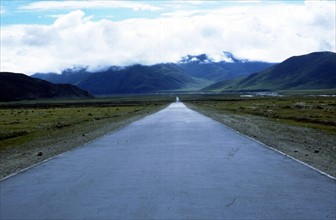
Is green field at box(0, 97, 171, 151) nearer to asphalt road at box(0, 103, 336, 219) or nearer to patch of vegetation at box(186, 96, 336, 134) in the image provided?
asphalt road at box(0, 103, 336, 219)

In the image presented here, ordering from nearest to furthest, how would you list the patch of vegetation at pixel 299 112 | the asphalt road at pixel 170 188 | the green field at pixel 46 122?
the asphalt road at pixel 170 188 → the green field at pixel 46 122 → the patch of vegetation at pixel 299 112

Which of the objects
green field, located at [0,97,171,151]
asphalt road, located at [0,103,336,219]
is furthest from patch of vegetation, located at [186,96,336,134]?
asphalt road, located at [0,103,336,219]

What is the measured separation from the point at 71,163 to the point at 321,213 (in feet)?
34.7

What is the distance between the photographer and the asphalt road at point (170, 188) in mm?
9891

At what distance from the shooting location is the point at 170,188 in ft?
40.8

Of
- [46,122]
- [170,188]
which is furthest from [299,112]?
[170,188]

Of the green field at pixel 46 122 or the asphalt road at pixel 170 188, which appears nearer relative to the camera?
the asphalt road at pixel 170 188

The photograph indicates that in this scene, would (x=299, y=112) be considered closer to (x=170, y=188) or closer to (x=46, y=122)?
(x=46, y=122)

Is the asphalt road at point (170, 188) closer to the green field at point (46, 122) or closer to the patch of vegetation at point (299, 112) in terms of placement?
the green field at point (46, 122)

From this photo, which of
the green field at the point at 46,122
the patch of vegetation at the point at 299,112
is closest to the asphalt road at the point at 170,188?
the green field at the point at 46,122

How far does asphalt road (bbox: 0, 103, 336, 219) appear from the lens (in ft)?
32.4

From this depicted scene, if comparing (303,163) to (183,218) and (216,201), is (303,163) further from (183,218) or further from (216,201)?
(183,218)

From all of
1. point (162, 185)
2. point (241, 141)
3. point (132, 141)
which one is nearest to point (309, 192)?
point (162, 185)

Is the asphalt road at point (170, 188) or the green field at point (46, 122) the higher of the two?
the asphalt road at point (170, 188)
